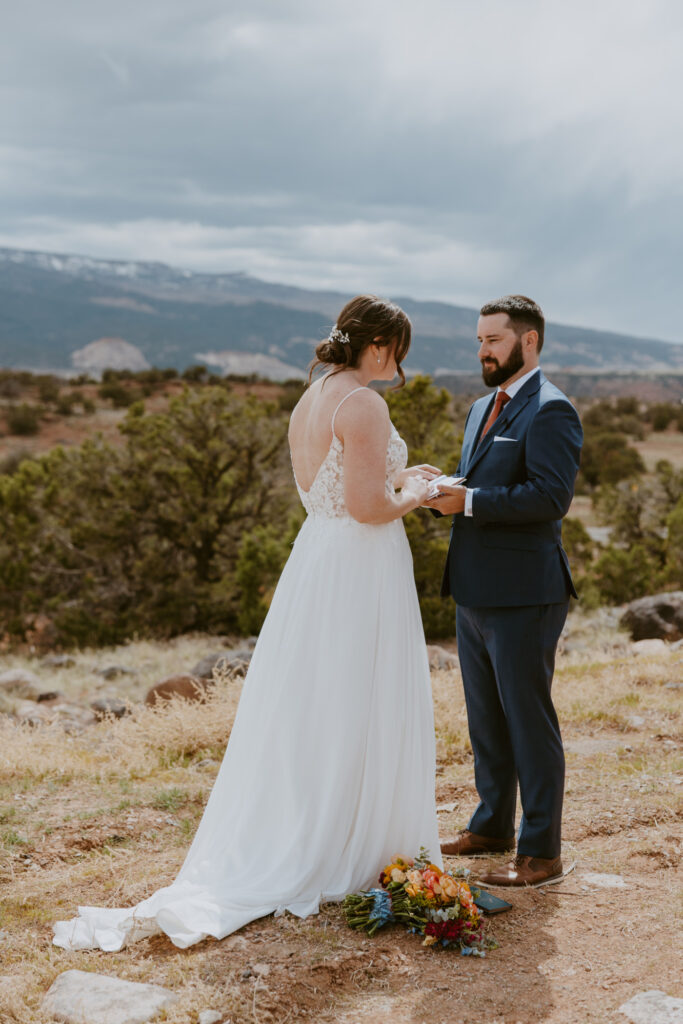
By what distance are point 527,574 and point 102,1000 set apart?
2.28m

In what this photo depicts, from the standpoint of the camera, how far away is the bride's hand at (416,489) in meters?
3.90

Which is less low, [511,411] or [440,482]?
[511,411]

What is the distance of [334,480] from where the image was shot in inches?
150

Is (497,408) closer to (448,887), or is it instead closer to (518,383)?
(518,383)

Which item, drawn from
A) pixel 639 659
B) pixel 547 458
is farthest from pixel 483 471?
pixel 639 659

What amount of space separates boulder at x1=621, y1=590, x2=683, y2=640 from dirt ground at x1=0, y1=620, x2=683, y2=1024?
4550 millimetres

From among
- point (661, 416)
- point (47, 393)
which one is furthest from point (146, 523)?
point (661, 416)

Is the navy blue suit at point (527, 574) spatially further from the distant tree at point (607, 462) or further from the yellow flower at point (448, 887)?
the distant tree at point (607, 462)

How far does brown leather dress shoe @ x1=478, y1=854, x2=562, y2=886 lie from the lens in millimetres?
4027

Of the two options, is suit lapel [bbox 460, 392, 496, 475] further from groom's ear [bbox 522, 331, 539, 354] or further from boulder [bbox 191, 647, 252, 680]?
boulder [bbox 191, 647, 252, 680]

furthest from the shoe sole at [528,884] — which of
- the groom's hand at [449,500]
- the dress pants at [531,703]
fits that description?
the groom's hand at [449,500]

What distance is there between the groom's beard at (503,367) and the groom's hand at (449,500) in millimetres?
488

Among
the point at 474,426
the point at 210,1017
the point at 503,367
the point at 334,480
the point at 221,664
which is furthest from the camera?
the point at 221,664

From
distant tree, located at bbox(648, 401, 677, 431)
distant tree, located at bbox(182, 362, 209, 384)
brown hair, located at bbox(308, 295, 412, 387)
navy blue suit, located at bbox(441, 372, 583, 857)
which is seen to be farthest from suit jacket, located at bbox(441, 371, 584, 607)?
distant tree, located at bbox(182, 362, 209, 384)
